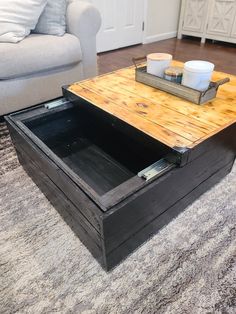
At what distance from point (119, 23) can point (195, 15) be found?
3.59 feet

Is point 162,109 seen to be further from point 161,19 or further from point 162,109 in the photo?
point 161,19

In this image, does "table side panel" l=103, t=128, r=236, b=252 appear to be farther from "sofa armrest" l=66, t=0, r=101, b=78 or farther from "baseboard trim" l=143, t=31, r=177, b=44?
"baseboard trim" l=143, t=31, r=177, b=44

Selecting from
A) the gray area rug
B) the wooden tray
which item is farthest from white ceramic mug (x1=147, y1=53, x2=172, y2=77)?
the gray area rug

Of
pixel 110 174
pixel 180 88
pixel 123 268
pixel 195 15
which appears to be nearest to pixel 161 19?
pixel 195 15

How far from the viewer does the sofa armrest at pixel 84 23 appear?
66.5 inches

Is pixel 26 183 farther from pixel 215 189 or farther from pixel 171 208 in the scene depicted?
pixel 215 189

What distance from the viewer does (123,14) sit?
2.98 m

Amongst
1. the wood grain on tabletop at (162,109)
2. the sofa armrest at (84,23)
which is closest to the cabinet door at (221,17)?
the sofa armrest at (84,23)

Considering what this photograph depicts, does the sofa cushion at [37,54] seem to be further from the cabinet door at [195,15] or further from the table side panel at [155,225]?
the cabinet door at [195,15]

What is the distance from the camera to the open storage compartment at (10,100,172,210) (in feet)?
3.44

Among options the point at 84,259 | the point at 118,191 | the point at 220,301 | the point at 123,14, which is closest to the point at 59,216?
the point at 84,259

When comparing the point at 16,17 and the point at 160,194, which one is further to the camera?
the point at 16,17

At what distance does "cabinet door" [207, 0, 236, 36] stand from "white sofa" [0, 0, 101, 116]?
2.06m

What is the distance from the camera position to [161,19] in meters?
3.38
